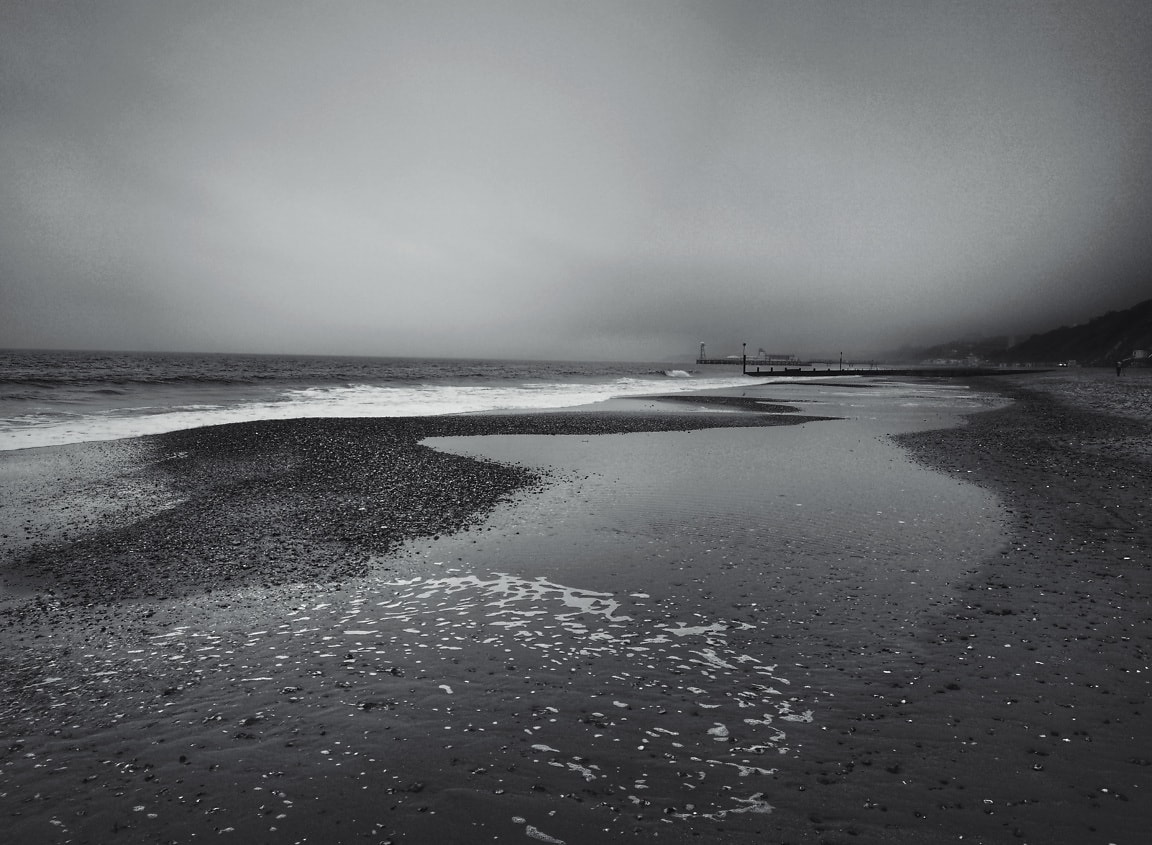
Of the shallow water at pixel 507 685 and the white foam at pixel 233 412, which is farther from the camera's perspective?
the white foam at pixel 233 412

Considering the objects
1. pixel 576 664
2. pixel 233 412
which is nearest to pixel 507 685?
pixel 576 664

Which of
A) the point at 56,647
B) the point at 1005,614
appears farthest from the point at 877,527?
the point at 56,647

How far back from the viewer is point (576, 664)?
6309 millimetres

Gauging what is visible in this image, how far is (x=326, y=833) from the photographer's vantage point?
4043mm

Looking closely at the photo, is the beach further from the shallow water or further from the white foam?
the white foam

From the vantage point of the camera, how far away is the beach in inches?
167

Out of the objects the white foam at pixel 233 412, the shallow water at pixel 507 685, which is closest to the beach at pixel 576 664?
the shallow water at pixel 507 685

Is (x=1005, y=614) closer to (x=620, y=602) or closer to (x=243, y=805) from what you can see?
(x=620, y=602)

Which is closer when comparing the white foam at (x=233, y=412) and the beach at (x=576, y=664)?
the beach at (x=576, y=664)

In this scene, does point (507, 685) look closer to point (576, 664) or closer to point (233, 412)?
point (576, 664)

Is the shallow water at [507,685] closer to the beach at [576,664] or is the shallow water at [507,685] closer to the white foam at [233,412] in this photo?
the beach at [576,664]

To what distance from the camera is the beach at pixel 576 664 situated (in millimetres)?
4254

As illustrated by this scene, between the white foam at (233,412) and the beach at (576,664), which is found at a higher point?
the white foam at (233,412)

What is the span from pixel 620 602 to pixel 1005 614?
185 inches
